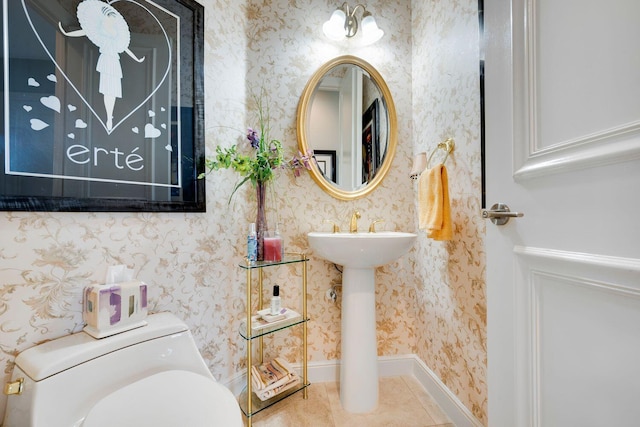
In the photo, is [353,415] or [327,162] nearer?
[353,415]

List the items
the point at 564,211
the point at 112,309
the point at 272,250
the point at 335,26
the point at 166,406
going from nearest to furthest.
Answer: the point at 564,211, the point at 166,406, the point at 112,309, the point at 272,250, the point at 335,26

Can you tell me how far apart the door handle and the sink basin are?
19.5 inches

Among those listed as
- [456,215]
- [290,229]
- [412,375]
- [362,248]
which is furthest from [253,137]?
[412,375]

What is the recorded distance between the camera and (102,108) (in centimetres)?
90

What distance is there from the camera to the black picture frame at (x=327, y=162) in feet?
5.22

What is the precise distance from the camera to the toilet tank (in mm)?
661

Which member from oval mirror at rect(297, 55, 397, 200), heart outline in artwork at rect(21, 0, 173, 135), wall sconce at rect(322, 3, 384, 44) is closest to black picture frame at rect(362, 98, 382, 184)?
oval mirror at rect(297, 55, 397, 200)

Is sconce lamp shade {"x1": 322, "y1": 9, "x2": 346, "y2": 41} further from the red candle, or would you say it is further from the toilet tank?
the toilet tank

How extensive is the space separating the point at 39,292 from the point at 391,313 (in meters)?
1.58

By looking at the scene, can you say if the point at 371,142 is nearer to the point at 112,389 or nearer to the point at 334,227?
the point at 334,227

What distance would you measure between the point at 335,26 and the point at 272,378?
6.39 feet

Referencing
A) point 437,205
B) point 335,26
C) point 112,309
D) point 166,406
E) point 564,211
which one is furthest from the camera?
point 335,26

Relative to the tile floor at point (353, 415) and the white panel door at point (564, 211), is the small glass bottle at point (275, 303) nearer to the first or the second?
the tile floor at point (353, 415)

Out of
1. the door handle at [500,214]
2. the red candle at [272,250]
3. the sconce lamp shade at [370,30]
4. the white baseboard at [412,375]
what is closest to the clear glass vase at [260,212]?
the red candle at [272,250]
